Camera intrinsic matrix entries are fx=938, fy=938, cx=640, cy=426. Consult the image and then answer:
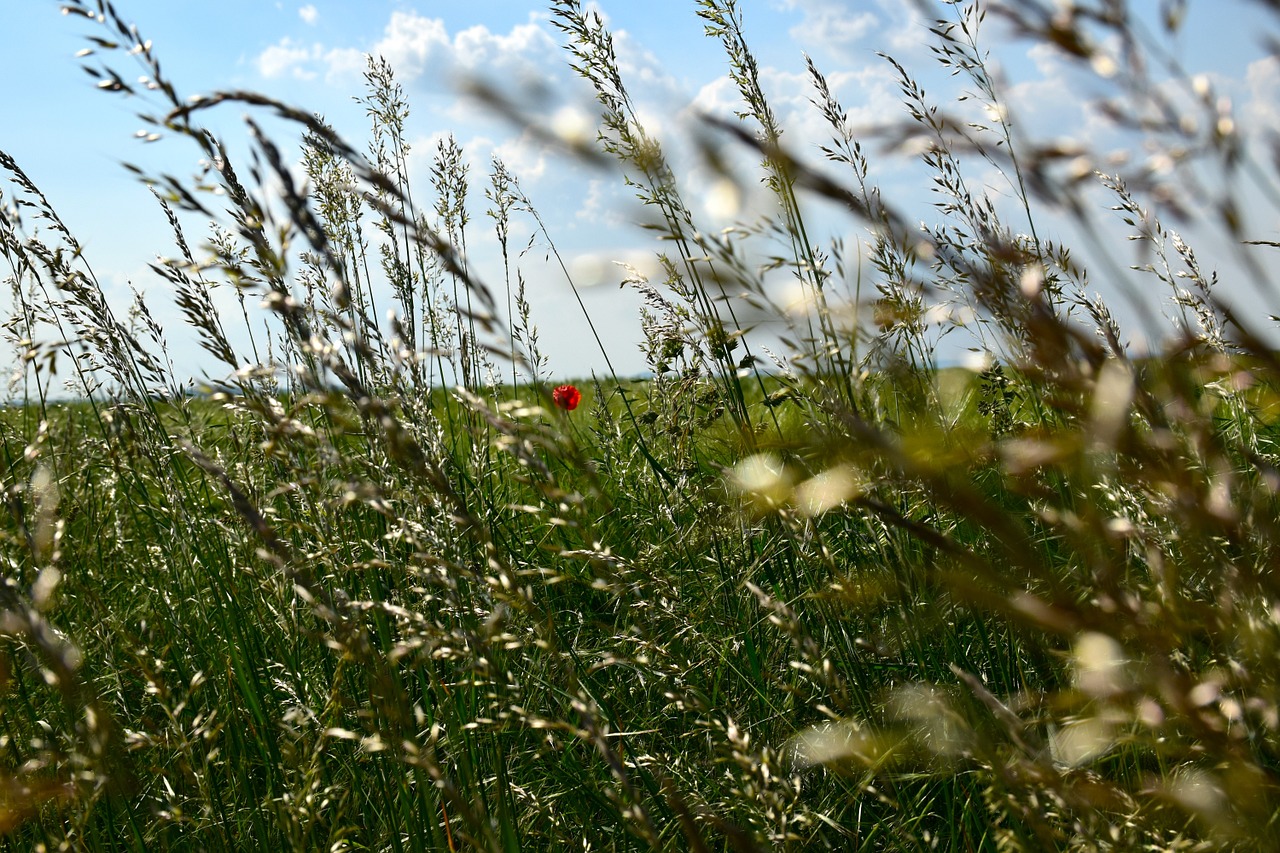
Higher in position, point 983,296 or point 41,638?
point 983,296

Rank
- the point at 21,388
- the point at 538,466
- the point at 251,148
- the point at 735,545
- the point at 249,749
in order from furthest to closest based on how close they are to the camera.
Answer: the point at 21,388 → the point at 735,545 → the point at 249,749 → the point at 251,148 → the point at 538,466

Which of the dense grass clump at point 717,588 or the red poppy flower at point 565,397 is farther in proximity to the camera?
the red poppy flower at point 565,397

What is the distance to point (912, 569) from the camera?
6.09ft

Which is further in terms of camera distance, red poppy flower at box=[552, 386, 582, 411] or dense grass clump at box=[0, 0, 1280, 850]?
red poppy flower at box=[552, 386, 582, 411]

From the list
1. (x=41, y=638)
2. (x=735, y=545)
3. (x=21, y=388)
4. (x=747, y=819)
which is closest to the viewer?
(x=41, y=638)

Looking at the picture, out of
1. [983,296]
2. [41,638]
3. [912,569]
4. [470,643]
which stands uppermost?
[983,296]

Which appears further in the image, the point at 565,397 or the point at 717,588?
the point at 565,397

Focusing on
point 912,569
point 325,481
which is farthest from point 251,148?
point 912,569

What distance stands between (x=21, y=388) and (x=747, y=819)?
3.96 meters

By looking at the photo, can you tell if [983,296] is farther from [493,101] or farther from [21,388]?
[21,388]

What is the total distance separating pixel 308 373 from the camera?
1.06 m

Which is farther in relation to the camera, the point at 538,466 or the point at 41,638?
the point at 538,466

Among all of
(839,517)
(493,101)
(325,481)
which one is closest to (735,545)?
(839,517)

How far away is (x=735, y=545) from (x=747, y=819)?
0.87 meters
